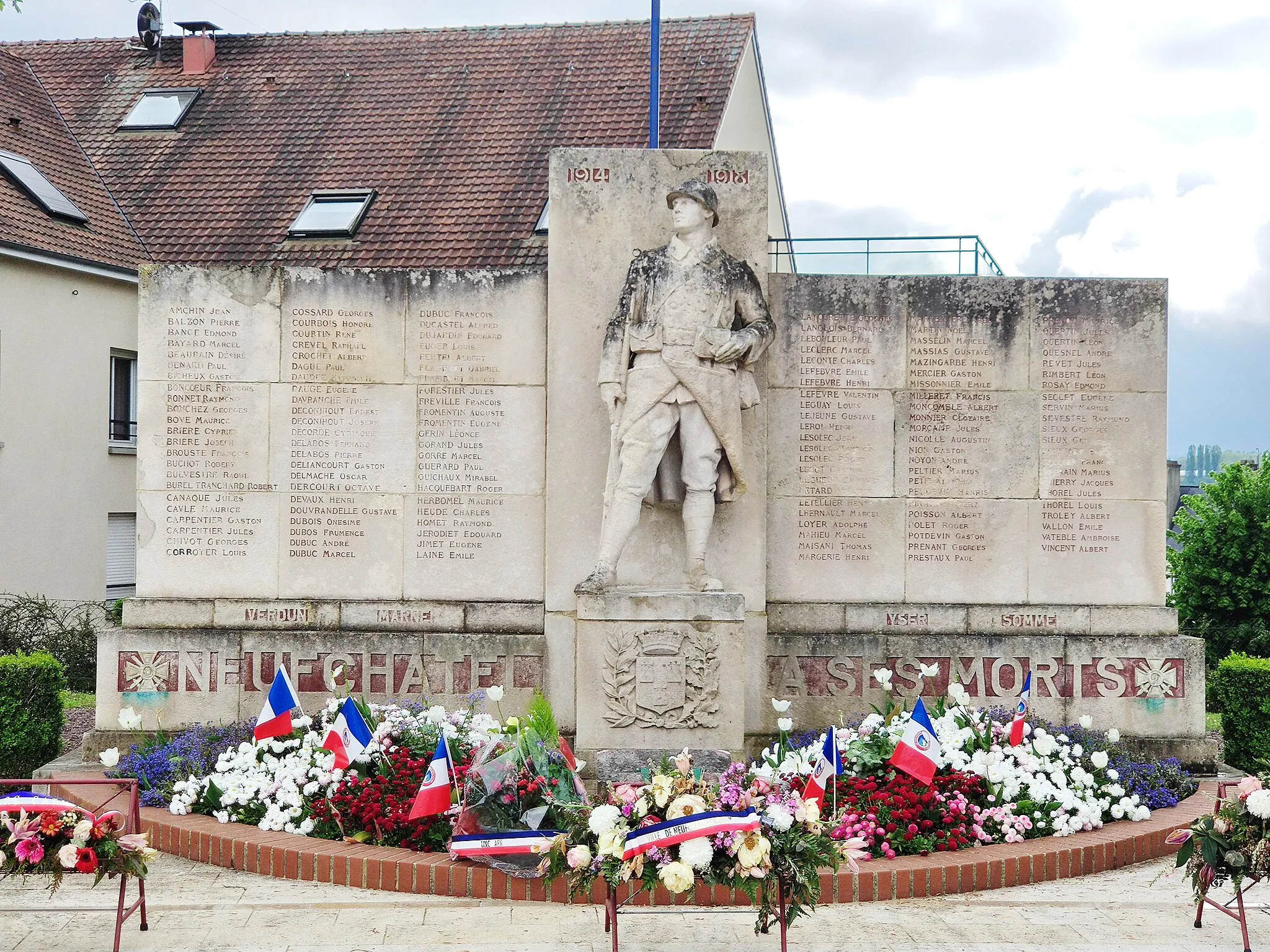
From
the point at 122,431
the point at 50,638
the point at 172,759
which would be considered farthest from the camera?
the point at 122,431

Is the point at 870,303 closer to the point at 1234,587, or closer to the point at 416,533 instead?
the point at 416,533

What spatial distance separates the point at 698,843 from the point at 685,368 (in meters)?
4.07

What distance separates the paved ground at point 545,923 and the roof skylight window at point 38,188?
47.5ft

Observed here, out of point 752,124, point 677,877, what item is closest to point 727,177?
point 677,877

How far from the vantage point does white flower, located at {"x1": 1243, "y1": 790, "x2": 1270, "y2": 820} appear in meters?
5.88

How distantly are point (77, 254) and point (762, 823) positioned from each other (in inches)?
661

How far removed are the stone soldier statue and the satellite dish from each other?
18819mm

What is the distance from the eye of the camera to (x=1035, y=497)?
32.6 ft

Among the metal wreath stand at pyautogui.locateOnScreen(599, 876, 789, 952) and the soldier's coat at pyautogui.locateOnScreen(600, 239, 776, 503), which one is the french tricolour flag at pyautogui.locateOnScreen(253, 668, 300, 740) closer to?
the metal wreath stand at pyautogui.locateOnScreen(599, 876, 789, 952)

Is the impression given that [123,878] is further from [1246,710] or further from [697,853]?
[1246,710]

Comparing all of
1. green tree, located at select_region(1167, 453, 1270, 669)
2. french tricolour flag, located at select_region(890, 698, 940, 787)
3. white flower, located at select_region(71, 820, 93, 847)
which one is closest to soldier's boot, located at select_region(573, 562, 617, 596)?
french tricolour flag, located at select_region(890, 698, 940, 787)

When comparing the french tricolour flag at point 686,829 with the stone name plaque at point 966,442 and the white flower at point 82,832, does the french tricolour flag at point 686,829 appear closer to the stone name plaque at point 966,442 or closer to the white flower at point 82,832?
the white flower at point 82,832

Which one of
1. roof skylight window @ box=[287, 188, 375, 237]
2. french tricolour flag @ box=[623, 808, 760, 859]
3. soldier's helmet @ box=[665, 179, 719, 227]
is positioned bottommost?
french tricolour flag @ box=[623, 808, 760, 859]

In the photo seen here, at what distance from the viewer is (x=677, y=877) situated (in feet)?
17.5
